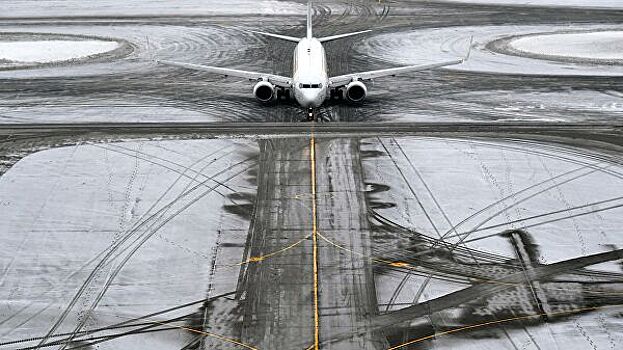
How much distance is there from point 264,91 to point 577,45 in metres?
33.1

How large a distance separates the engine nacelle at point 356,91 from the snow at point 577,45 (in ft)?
75.0

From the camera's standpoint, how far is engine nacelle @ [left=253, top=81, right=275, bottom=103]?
5534 cm

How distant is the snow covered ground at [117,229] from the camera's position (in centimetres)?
3184

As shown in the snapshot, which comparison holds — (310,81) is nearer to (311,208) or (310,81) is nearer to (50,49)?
(311,208)

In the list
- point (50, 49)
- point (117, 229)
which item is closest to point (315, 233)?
point (117, 229)

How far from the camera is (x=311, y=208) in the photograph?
1599 inches

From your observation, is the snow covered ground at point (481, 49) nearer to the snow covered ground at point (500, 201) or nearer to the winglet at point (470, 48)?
the winglet at point (470, 48)

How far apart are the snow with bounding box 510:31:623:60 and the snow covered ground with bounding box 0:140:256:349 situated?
114 feet

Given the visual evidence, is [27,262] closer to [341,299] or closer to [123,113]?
[341,299]

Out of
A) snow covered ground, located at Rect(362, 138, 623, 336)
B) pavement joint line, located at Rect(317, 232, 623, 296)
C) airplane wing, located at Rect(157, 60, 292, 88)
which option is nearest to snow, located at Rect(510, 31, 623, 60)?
snow covered ground, located at Rect(362, 138, 623, 336)

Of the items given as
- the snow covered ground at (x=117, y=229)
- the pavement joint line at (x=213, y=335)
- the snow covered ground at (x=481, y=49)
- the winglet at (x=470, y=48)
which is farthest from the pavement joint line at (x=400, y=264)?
the winglet at (x=470, y=48)

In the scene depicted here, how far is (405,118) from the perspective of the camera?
54344 millimetres

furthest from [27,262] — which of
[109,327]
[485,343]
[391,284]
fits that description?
[485,343]

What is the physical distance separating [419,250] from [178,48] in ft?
139
